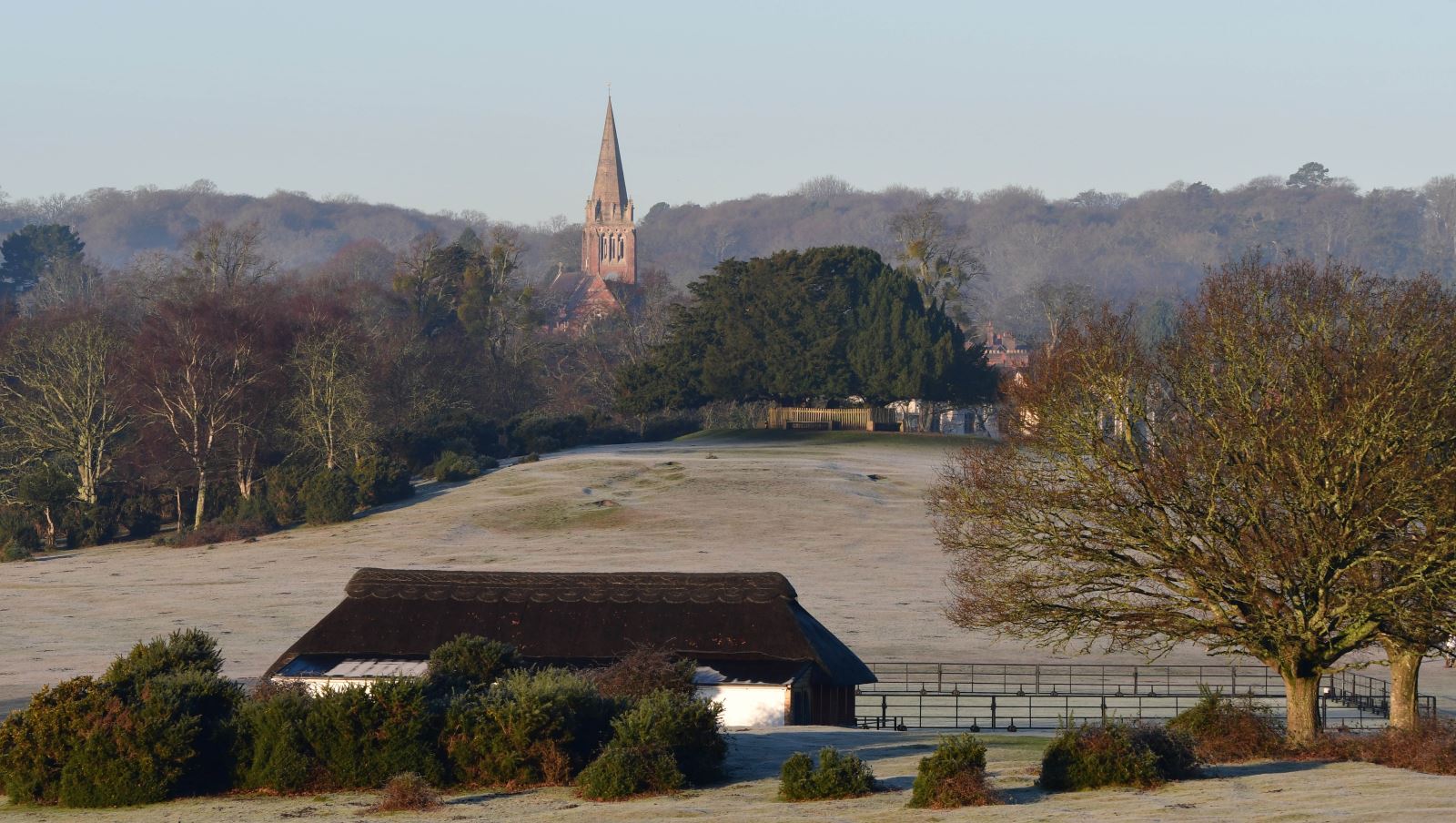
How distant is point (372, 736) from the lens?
32.0 m

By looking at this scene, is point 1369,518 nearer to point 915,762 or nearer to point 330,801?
point 915,762

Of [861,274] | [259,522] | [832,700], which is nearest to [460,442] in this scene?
[259,522]

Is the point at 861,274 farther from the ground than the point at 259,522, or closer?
farther from the ground

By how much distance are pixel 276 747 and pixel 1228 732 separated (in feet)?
58.8

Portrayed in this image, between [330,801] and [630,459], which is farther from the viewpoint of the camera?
[630,459]

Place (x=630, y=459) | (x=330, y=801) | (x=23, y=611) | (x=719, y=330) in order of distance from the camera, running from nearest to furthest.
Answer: (x=330, y=801), (x=23, y=611), (x=630, y=459), (x=719, y=330)

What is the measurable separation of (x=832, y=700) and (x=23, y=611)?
126 feet

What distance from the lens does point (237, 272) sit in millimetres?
142625

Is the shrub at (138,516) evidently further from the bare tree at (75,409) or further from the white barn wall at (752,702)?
the white barn wall at (752,702)

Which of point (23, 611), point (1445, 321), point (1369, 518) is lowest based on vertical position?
point (23, 611)

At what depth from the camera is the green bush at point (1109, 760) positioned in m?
30.1

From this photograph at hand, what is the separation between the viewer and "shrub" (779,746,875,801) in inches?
1166

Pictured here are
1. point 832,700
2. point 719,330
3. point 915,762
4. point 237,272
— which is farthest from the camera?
point 237,272

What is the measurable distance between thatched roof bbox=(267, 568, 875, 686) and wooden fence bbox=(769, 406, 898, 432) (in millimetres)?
73192
